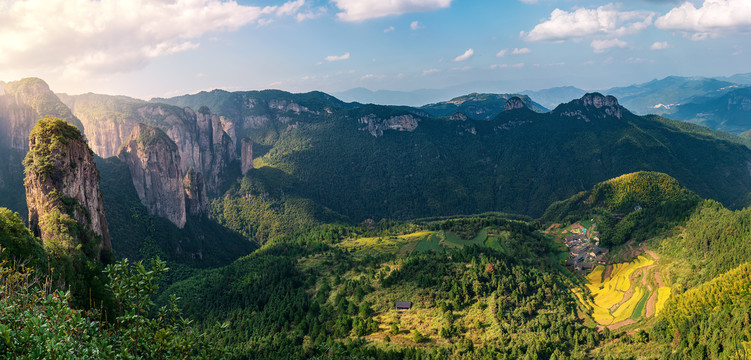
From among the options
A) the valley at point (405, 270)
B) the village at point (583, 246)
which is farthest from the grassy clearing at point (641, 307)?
the village at point (583, 246)

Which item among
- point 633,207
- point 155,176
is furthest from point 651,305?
point 155,176

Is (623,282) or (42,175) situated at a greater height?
(42,175)

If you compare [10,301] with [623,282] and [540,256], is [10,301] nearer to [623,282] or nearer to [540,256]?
[623,282]

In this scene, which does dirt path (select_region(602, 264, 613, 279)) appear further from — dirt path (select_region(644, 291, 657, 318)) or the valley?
dirt path (select_region(644, 291, 657, 318))

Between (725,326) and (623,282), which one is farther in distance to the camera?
(623,282)

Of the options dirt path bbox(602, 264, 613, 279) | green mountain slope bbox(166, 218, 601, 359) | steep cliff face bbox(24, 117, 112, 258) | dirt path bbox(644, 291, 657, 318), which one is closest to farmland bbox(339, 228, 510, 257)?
green mountain slope bbox(166, 218, 601, 359)

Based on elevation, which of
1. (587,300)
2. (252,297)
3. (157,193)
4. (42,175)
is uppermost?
(42,175)

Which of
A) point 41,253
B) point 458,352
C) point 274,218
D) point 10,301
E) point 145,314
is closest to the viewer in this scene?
point 10,301

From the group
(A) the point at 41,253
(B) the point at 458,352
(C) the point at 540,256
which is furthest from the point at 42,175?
(C) the point at 540,256

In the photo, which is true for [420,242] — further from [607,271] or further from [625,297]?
[625,297]
